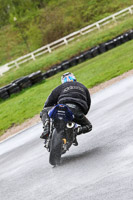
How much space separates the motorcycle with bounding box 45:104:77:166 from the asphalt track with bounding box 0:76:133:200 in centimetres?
34

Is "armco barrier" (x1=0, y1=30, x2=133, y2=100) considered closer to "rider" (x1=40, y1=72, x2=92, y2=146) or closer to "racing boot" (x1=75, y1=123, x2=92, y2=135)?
"rider" (x1=40, y1=72, x2=92, y2=146)

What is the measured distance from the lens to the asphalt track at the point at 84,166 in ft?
16.2

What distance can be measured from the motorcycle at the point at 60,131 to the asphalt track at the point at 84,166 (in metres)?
0.34

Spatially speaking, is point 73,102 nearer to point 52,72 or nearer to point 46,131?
point 46,131

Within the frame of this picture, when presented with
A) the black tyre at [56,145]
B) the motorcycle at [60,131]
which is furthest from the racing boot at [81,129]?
the black tyre at [56,145]

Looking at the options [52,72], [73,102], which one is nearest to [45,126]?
[73,102]

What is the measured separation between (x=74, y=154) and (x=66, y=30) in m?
41.7

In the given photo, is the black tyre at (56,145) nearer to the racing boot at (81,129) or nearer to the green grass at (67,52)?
the racing boot at (81,129)

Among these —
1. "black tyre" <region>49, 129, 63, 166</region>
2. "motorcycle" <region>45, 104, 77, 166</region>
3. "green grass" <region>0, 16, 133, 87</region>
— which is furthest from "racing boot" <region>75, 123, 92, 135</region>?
"green grass" <region>0, 16, 133, 87</region>

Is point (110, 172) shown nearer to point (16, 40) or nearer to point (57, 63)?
point (57, 63)

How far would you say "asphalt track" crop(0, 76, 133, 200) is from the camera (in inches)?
194

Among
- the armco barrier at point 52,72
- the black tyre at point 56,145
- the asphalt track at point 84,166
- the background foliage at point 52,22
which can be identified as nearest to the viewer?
the asphalt track at point 84,166

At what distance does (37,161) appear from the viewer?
7.61 m

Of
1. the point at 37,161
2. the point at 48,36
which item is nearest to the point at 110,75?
the point at 37,161
